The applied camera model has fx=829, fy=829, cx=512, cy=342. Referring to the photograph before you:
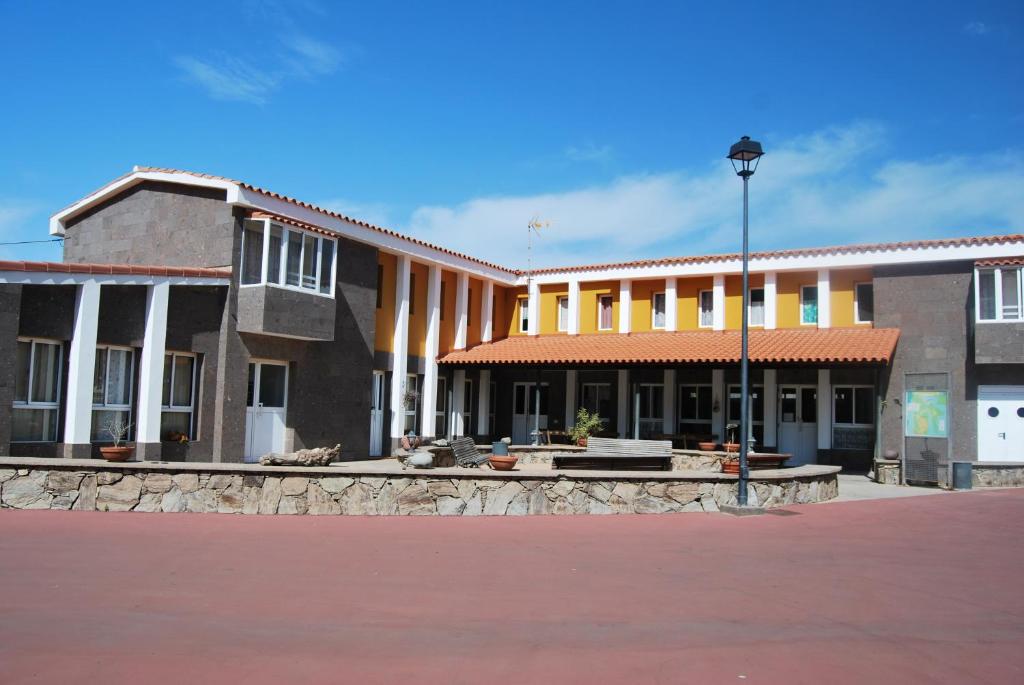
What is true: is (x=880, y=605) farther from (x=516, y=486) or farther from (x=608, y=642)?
(x=516, y=486)

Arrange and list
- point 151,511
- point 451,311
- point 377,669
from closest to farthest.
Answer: point 377,669 < point 151,511 < point 451,311

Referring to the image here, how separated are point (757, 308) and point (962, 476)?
8.48 meters

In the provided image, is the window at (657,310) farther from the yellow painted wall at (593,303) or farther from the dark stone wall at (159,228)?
the dark stone wall at (159,228)

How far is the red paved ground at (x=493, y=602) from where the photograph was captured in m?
5.38

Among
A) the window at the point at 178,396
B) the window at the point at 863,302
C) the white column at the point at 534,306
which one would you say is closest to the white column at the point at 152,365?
the window at the point at 178,396

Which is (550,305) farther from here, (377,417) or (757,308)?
(377,417)

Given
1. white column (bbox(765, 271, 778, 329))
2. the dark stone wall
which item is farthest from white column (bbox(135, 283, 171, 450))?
white column (bbox(765, 271, 778, 329))

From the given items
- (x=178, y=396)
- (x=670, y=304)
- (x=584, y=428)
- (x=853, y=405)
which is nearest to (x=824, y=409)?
(x=853, y=405)

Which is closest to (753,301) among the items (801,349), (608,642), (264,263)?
(801,349)

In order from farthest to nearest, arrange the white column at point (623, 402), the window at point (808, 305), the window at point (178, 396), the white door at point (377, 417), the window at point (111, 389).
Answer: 1. the white column at point (623, 402)
2. the window at point (808, 305)
3. the white door at point (377, 417)
4. the window at point (178, 396)
5. the window at point (111, 389)

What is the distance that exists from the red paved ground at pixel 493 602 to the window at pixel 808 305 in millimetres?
13360

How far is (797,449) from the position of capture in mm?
24250

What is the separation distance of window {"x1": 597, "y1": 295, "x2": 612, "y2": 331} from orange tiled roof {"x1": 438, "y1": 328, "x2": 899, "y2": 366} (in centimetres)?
97

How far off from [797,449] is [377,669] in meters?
21.1
